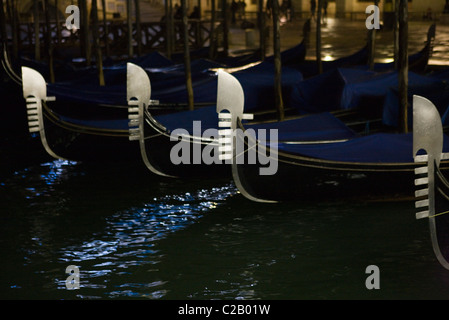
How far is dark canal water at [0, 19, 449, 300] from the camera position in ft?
17.3

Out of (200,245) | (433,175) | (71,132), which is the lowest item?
(200,245)

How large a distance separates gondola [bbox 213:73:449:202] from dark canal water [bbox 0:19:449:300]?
175 mm

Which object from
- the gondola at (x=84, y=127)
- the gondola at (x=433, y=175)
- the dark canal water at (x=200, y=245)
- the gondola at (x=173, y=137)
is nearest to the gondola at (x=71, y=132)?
the gondola at (x=84, y=127)

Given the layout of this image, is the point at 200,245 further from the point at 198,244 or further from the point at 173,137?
the point at 173,137

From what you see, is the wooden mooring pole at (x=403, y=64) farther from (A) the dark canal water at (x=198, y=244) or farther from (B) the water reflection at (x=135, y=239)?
(B) the water reflection at (x=135, y=239)

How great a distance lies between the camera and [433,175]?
4.87m

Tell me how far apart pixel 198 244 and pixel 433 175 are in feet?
6.58

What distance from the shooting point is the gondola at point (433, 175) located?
4617 millimetres

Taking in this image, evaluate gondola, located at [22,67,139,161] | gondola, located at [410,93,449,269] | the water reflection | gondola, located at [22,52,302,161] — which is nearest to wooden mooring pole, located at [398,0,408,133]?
the water reflection

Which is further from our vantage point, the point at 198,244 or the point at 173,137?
the point at 173,137

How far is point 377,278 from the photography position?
5.27m

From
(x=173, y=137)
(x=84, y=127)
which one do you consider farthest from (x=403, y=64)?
(x=84, y=127)
